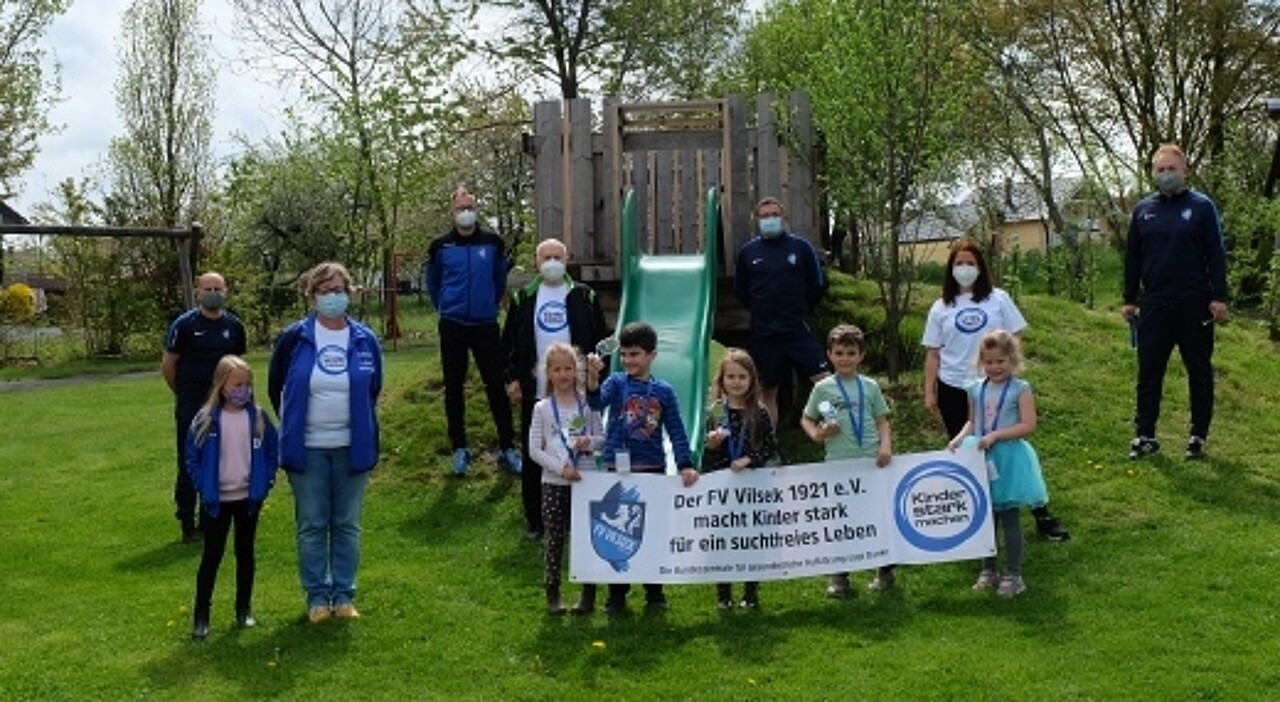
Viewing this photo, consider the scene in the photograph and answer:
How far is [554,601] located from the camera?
7.55 metres

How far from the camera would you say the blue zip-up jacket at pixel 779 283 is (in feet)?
32.5

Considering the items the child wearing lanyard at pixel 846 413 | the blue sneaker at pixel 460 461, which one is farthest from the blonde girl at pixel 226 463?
the blue sneaker at pixel 460 461

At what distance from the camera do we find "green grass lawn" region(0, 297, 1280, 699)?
627 cm

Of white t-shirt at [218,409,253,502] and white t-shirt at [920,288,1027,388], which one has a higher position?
white t-shirt at [920,288,1027,388]

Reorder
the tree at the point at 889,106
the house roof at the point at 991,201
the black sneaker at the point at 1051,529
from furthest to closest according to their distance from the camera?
1. the house roof at the point at 991,201
2. the tree at the point at 889,106
3. the black sneaker at the point at 1051,529

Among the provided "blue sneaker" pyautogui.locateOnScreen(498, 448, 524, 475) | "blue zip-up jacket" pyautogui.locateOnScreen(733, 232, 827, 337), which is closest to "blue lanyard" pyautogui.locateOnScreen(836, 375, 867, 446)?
"blue zip-up jacket" pyautogui.locateOnScreen(733, 232, 827, 337)

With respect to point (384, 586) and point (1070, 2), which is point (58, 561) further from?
point (1070, 2)

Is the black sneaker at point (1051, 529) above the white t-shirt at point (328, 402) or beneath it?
beneath

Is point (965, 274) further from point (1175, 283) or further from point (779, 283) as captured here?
point (1175, 283)

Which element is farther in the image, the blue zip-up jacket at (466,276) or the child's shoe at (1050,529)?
the blue zip-up jacket at (466,276)

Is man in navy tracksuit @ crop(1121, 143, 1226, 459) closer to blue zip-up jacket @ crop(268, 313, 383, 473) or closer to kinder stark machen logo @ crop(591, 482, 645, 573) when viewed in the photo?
kinder stark machen logo @ crop(591, 482, 645, 573)

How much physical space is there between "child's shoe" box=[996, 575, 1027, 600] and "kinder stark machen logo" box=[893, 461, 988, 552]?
310mm

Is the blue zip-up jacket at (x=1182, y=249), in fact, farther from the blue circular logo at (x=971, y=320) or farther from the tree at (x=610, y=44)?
the tree at (x=610, y=44)

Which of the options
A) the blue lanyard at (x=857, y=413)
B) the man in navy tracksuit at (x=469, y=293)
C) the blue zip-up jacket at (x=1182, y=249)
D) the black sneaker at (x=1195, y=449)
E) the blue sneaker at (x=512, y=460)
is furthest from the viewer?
the blue sneaker at (x=512, y=460)
